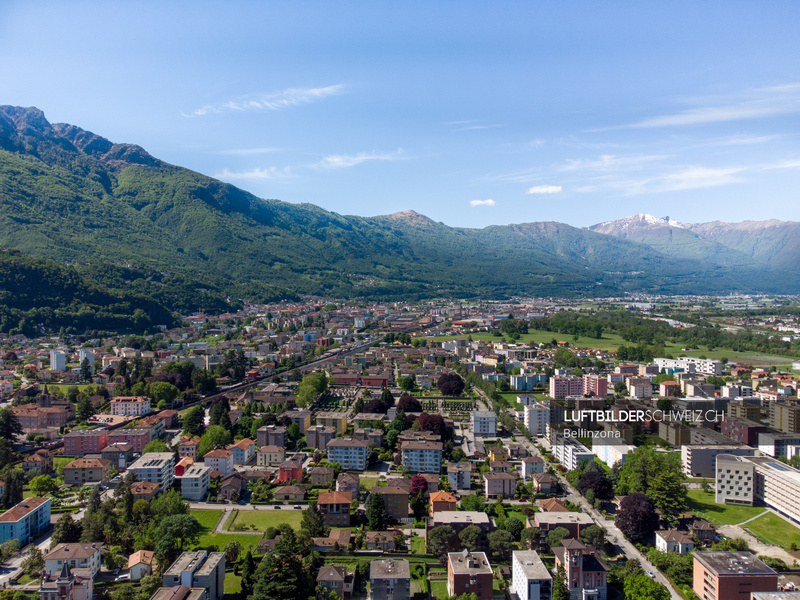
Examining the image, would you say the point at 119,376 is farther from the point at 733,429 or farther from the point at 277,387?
the point at 733,429

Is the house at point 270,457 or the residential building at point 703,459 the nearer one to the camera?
the residential building at point 703,459

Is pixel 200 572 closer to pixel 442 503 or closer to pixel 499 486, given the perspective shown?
pixel 442 503

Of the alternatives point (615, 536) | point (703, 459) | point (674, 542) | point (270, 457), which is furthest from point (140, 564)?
point (703, 459)

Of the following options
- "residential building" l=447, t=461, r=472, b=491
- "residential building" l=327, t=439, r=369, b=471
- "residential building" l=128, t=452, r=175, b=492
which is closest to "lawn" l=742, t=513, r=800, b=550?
"residential building" l=447, t=461, r=472, b=491

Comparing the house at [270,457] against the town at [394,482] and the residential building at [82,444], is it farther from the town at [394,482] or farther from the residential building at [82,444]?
the residential building at [82,444]

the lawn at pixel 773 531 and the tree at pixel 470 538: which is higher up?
the tree at pixel 470 538

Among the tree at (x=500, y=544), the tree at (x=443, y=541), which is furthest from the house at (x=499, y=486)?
the tree at (x=443, y=541)

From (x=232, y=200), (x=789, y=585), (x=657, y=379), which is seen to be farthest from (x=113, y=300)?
(x=232, y=200)
